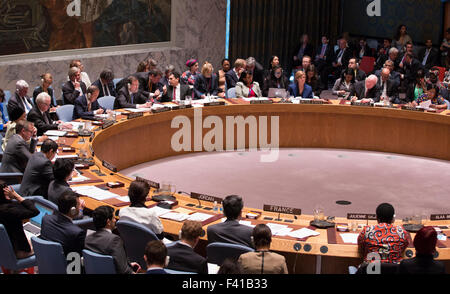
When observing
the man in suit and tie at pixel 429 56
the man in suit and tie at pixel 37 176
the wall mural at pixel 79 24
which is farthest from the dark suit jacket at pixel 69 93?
the man in suit and tie at pixel 429 56

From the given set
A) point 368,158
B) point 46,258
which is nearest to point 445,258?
point 46,258

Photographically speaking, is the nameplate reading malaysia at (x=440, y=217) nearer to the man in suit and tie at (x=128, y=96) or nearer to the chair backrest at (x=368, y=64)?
the man in suit and tie at (x=128, y=96)

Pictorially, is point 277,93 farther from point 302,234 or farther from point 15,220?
point 15,220

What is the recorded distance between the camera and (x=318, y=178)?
10.1m

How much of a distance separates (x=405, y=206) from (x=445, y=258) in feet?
11.8

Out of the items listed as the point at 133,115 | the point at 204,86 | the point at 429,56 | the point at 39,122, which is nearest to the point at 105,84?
the point at 133,115

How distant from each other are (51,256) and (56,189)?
1.38 metres

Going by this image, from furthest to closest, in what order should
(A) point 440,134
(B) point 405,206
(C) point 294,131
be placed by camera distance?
(C) point 294,131 < (A) point 440,134 < (B) point 405,206

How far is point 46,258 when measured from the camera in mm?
5090

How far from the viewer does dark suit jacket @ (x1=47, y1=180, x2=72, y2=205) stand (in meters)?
6.29

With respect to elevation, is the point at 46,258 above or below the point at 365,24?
below

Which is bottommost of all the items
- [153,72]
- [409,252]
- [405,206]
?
[405,206]

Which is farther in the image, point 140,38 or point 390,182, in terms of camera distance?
point 140,38

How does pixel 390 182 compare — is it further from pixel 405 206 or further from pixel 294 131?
pixel 294 131
